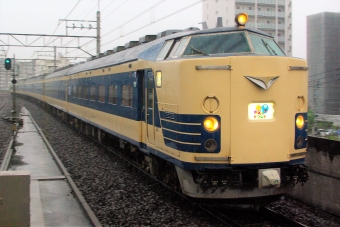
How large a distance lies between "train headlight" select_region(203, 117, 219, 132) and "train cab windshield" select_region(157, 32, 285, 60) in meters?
1.28

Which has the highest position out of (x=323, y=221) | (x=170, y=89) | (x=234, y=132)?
(x=170, y=89)

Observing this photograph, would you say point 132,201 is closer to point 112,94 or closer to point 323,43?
point 112,94

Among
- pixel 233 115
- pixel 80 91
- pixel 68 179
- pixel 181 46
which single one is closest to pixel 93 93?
pixel 80 91

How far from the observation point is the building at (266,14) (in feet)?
210

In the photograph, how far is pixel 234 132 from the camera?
6.38m

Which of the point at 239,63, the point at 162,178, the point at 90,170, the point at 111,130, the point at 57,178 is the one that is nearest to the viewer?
the point at 239,63

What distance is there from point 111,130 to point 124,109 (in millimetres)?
2097

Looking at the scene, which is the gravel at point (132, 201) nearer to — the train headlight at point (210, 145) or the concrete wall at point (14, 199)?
the train headlight at point (210, 145)

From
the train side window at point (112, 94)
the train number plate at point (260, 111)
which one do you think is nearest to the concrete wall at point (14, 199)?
the train number plate at point (260, 111)

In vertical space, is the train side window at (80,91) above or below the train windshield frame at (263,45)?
below

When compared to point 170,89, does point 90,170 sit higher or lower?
lower

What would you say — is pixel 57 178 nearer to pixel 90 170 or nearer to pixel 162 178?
pixel 90 170

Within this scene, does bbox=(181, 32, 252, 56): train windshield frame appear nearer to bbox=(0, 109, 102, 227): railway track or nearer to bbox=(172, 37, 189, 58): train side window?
bbox=(172, 37, 189, 58): train side window

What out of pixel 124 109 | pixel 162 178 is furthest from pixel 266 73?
pixel 124 109
